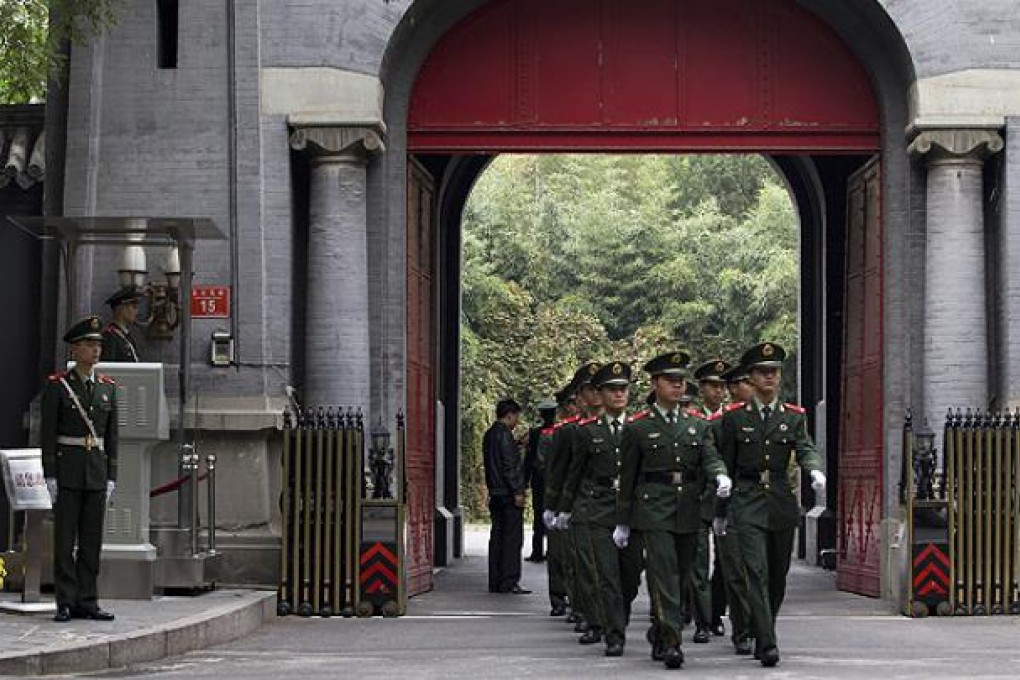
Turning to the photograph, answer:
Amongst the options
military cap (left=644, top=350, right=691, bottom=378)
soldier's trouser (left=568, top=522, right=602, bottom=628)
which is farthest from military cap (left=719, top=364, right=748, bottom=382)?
soldier's trouser (left=568, top=522, right=602, bottom=628)

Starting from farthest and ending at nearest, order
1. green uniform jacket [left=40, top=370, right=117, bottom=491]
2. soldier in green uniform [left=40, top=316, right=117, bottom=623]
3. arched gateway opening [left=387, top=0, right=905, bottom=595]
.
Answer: arched gateway opening [left=387, top=0, right=905, bottom=595] → green uniform jacket [left=40, top=370, right=117, bottom=491] → soldier in green uniform [left=40, top=316, right=117, bottom=623]

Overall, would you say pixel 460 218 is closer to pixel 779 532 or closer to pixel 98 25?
pixel 98 25

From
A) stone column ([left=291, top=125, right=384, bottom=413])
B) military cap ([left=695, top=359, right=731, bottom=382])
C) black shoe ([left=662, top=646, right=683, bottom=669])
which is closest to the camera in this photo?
black shoe ([left=662, top=646, right=683, bottom=669])

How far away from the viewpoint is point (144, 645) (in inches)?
561

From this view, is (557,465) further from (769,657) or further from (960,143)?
(960,143)

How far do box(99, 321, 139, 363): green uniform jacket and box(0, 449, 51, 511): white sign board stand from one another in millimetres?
2849

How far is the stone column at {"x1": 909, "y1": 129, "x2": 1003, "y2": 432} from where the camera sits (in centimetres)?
2019

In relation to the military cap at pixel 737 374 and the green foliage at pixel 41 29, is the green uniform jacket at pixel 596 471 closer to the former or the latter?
the military cap at pixel 737 374

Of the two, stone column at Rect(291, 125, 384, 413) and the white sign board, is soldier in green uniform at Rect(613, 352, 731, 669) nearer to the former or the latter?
the white sign board

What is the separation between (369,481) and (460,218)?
882cm

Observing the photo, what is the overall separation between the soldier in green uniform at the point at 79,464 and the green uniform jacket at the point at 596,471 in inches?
130

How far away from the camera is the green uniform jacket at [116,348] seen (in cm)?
1881

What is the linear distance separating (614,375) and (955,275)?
566 centimetres

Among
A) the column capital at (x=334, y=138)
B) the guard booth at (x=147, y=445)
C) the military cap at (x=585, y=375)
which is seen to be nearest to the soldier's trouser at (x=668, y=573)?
the military cap at (x=585, y=375)
